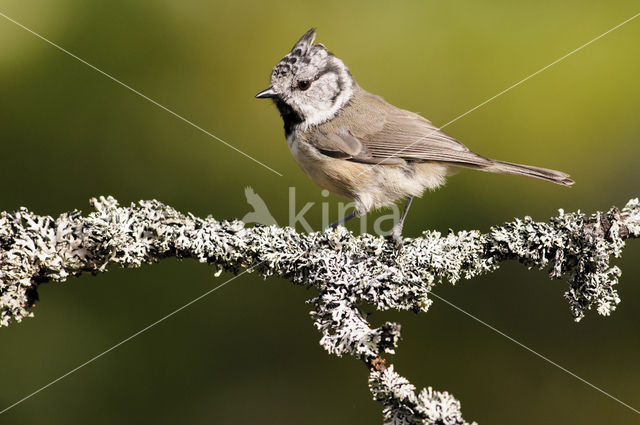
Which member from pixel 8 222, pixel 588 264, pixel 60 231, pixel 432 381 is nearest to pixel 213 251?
pixel 60 231

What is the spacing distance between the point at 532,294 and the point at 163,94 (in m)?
2.11

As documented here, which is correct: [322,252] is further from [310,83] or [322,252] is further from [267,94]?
[310,83]

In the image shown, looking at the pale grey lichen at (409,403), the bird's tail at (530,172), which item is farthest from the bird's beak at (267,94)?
the pale grey lichen at (409,403)

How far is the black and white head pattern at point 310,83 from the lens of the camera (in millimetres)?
3355

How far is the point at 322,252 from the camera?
2199 millimetres

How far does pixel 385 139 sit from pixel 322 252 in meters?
1.60

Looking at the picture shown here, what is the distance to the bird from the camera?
3.26 metres

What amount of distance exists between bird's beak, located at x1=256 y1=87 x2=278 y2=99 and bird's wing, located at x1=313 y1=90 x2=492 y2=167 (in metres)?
0.39

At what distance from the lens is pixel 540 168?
9.37ft

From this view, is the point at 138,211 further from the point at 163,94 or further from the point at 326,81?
the point at 326,81

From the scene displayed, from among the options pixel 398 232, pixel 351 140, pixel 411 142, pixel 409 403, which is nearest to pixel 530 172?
pixel 398 232

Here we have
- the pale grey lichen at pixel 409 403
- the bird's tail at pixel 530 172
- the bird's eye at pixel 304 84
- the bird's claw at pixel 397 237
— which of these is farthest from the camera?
the bird's eye at pixel 304 84

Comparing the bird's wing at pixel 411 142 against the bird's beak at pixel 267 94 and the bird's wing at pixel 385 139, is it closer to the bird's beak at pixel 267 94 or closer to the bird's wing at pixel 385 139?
the bird's wing at pixel 385 139

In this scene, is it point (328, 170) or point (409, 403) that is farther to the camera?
point (328, 170)
